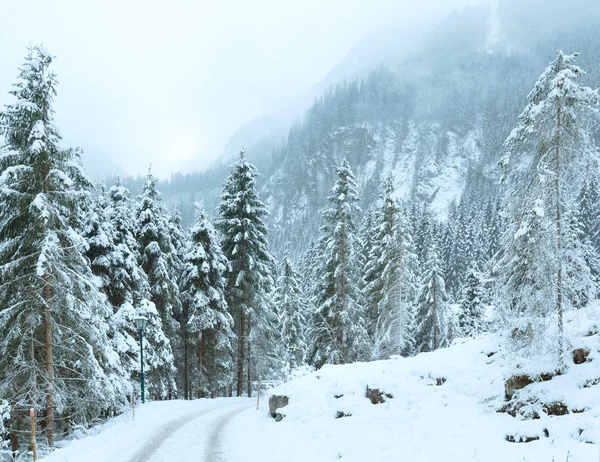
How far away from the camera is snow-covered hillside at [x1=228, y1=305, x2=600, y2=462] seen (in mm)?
8094

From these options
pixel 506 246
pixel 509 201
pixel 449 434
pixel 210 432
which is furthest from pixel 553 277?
pixel 210 432

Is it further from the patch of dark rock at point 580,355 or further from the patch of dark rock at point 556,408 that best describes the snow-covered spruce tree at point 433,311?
the patch of dark rock at point 556,408

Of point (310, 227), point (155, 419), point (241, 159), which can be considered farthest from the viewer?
point (310, 227)

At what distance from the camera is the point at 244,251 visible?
1053 inches

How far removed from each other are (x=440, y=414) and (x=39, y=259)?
13.2m

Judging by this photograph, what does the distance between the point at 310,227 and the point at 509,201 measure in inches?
6834

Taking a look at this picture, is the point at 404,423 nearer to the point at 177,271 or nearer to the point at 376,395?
the point at 376,395

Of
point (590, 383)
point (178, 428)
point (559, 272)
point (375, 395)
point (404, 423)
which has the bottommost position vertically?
point (178, 428)

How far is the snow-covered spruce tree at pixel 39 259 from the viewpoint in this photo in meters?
12.6

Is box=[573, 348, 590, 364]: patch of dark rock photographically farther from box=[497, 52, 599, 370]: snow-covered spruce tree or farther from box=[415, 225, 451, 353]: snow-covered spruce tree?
box=[415, 225, 451, 353]: snow-covered spruce tree

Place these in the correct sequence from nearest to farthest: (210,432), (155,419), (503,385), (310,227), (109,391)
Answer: (503,385) → (210,432) → (109,391) → (155,419) → (310,227)

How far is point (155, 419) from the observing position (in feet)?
51.2

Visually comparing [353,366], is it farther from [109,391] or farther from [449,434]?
[109,391]

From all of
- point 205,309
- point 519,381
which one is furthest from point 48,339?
point 519,381
